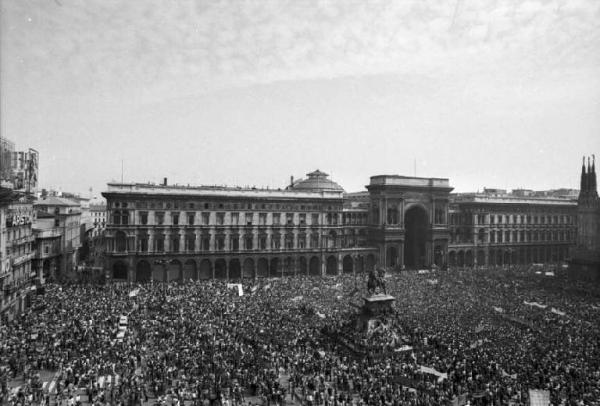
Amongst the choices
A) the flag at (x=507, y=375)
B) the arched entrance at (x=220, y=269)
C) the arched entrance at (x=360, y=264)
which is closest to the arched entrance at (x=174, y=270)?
the arched entrance at (x=220, y=269)

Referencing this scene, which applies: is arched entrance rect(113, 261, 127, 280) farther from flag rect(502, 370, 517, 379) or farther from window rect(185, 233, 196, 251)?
flag rect(502, 370, 517, 379)

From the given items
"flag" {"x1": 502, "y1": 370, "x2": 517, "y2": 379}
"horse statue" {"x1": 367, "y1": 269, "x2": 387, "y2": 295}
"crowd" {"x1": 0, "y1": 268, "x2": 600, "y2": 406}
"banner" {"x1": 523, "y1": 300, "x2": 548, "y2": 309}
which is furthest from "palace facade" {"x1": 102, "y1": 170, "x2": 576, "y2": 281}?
"flag" {"x1": 502, "y1": 370, "x2": 517, "y2": 379}

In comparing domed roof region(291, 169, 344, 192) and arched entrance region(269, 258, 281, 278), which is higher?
domed roof region(291, 169, 344, 192)

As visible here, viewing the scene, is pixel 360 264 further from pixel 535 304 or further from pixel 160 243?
pixel 535 304

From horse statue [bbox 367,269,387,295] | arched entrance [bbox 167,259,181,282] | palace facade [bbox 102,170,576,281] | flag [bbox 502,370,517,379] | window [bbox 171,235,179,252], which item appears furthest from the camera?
window [bbox 171,235,179,252]

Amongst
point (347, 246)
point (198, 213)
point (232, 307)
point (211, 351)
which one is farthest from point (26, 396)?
point (347, 246)

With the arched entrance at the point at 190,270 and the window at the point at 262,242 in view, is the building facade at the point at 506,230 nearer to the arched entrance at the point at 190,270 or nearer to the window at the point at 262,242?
the window at the point at 262,242
